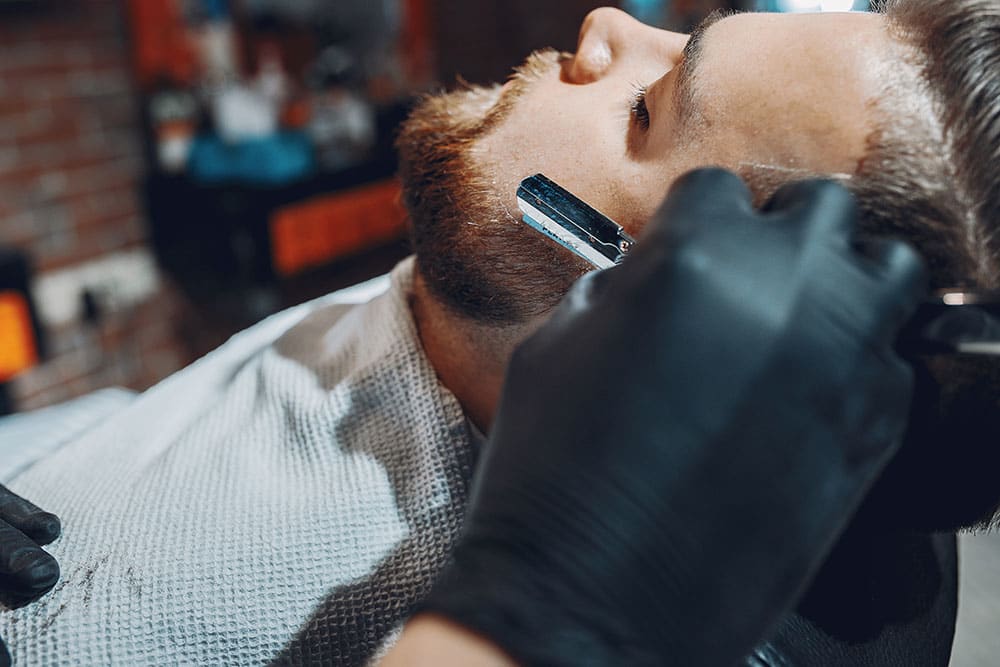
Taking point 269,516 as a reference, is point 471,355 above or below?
above

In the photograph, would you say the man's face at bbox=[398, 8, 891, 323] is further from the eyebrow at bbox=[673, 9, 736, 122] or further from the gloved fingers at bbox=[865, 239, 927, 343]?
the gloved fingers at bbox=[865, 239, 927, 343]

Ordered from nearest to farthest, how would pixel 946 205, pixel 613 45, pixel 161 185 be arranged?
pixel 946 205 < pixel 613 45 < pixel 161 185

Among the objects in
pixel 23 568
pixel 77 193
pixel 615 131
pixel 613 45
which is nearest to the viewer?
pixel 23 568

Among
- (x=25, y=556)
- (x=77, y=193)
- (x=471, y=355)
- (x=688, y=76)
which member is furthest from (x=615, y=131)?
(x=77, y=193)

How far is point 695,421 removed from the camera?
54cm

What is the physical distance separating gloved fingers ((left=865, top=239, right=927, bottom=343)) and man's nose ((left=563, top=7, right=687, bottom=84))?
20.7 inches

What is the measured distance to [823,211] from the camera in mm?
583

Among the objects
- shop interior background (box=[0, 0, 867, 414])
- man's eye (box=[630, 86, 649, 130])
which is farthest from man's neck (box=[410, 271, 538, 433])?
shop interior background (box=[0, 0, 867, 414])

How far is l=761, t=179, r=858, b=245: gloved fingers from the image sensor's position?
58 centimetres

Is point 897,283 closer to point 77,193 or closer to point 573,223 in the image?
point 573,223

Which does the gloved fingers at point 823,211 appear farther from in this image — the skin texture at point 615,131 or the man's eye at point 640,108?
the man's eye at point 640,108

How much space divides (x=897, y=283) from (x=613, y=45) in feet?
2.11

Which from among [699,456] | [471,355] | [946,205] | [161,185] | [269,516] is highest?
[946,205]

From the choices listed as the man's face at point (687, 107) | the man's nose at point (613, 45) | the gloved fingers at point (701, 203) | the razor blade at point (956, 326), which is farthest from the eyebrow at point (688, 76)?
the razor blade at point (956, 326)
